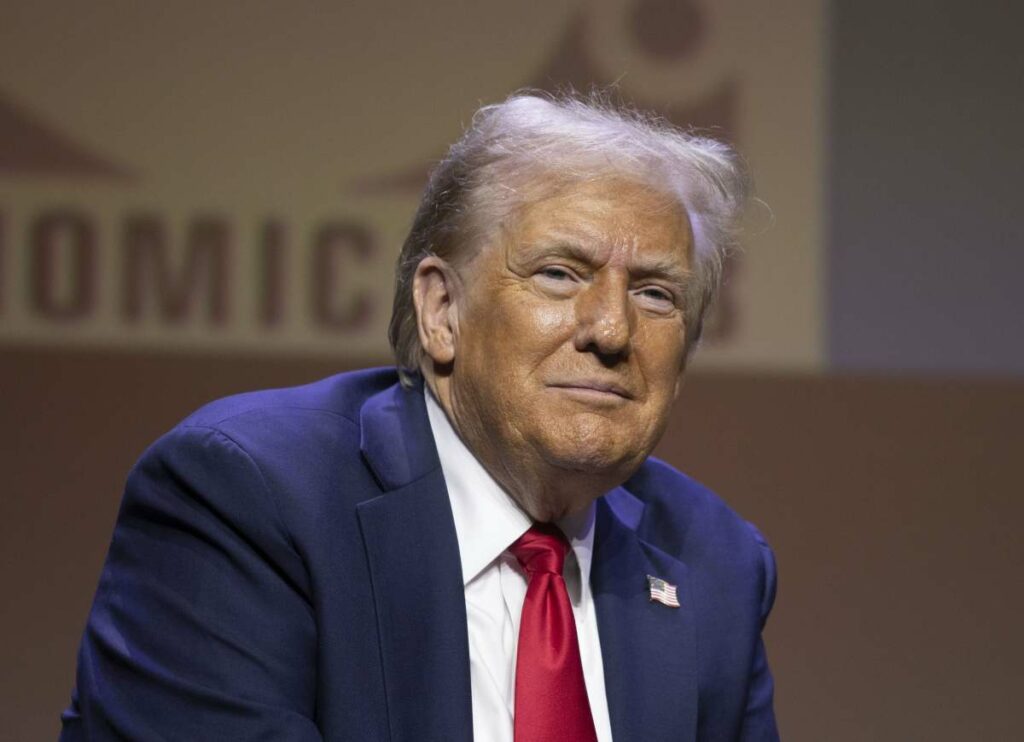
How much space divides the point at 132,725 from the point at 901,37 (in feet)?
8.35

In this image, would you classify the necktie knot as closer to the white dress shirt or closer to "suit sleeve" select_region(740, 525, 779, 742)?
the white dress shirt

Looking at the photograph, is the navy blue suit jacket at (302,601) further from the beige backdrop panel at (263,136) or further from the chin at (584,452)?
the beige backdrop panel at (263,136)

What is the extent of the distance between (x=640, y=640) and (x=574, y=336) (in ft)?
1.56

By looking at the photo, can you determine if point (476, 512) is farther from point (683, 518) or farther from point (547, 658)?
point (683, 518)

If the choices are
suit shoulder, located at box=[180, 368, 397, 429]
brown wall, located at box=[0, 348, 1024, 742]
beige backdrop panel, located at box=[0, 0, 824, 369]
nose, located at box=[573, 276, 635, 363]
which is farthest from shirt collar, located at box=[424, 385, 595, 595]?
brown wall, located at box=[0, 348, 1024, 742]

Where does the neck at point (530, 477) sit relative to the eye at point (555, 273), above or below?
below

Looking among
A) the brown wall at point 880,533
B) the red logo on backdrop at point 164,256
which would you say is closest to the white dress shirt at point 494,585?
the red logo on backdrop at point 164,256

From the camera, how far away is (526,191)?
1.93 meters

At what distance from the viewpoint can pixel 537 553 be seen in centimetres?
197

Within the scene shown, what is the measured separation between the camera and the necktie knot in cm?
196

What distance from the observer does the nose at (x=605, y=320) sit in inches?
72.3

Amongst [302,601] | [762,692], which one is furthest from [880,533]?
[302,601]

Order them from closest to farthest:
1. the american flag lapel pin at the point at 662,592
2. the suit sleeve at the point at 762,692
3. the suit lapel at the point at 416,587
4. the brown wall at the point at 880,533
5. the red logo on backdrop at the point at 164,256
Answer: the suit lapel at the point at 416,587 < the american flag lapel pin at the point at 662,592 < the suit sleeve at the point at 762,692 < the red logo on backdrop at the point at 164,256 < the brown wall at the point at 880,533

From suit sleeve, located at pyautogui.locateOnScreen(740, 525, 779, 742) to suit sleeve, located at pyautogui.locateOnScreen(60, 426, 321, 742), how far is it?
775mm
